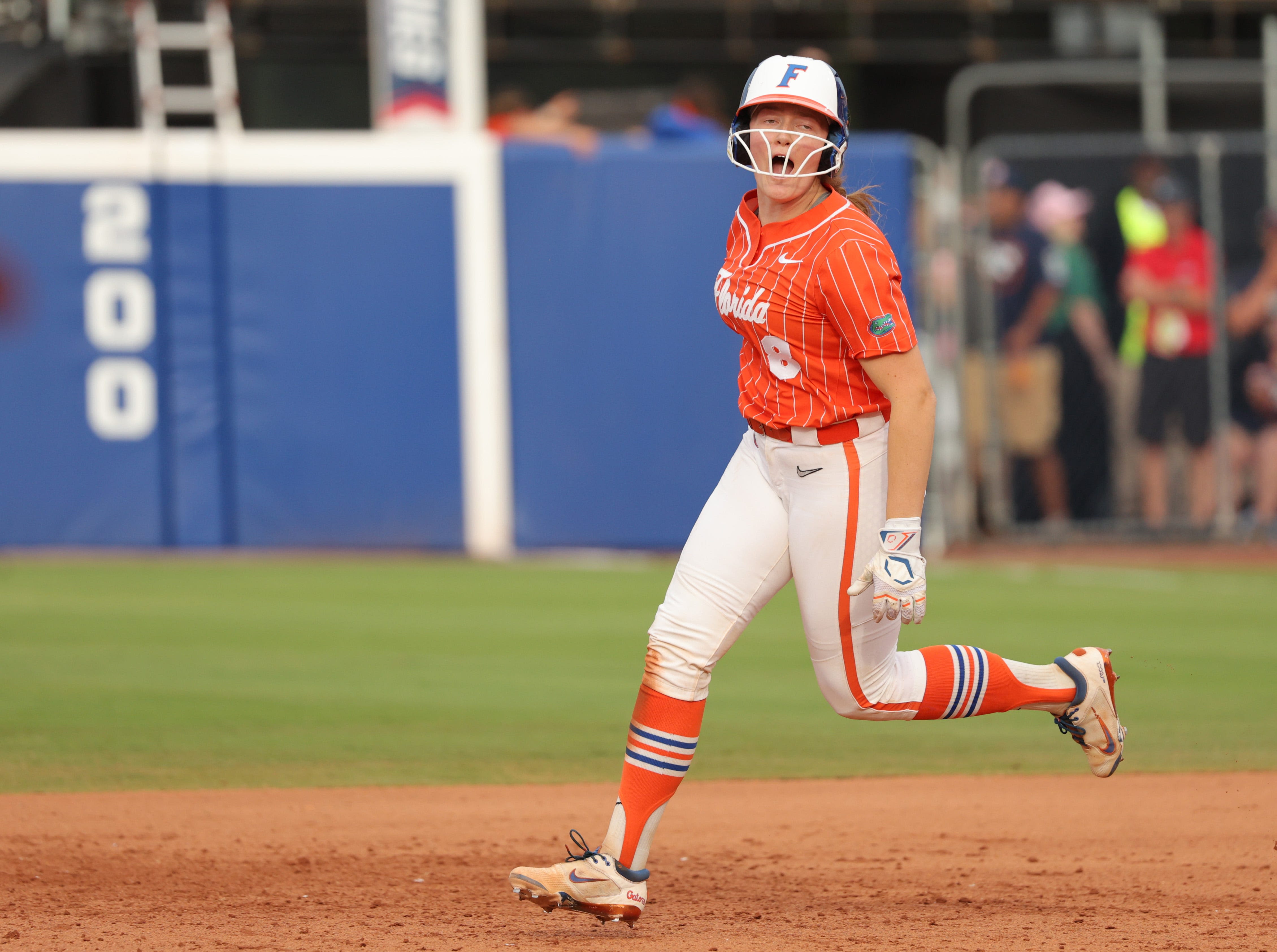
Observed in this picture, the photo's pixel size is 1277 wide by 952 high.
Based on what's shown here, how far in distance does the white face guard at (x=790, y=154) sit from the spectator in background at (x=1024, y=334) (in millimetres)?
8603

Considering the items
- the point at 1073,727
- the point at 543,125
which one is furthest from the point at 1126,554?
the point at 1073,727

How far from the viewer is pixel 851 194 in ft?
14.8

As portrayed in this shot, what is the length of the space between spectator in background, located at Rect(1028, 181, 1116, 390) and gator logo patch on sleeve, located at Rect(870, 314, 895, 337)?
29.5ft

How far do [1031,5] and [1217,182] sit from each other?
5246 millimetres

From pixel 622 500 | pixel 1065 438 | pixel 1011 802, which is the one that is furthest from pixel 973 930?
pixel 1065 438

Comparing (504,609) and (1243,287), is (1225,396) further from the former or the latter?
(504,609)

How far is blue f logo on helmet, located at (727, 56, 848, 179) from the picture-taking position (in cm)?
425

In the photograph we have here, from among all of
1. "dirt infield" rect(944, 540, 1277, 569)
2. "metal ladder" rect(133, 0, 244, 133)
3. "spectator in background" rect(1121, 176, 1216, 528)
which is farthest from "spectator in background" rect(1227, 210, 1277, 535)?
"metal ladder" rect(133, 0, 244, 133)

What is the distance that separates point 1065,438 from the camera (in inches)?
512

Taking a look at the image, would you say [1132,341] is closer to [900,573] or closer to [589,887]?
[900,573]

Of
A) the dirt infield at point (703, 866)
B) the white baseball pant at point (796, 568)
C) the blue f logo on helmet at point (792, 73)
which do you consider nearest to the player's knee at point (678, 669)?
the white baseball pant at point (796, 568)

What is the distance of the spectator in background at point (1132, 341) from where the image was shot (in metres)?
12.6

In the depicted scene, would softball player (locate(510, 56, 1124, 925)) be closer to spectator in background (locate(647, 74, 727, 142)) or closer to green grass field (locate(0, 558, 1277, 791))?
green grass field (locate(0, 558, 1277, 791))

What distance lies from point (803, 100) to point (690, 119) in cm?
863
